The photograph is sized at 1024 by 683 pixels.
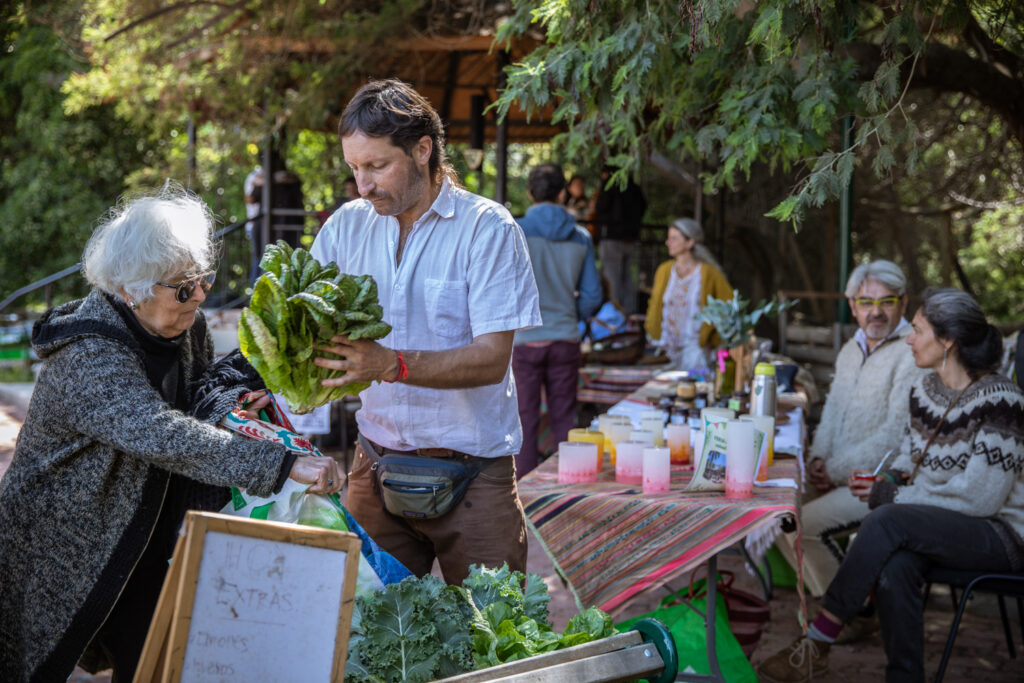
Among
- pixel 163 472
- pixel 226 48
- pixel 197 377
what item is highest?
pixel 226 48

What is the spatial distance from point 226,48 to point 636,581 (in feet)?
24.3

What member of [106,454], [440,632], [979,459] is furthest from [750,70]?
[106,454]

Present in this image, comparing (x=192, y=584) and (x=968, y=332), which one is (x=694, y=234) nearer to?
(x=968, y=332)

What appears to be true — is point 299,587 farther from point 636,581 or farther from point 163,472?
point 636,581

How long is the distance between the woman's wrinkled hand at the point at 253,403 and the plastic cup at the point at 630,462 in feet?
4.31

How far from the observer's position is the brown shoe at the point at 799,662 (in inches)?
148

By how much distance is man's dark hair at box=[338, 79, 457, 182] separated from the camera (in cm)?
224

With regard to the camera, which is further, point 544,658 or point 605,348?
point 605,348

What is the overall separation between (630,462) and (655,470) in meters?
0.16

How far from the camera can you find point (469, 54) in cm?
1040

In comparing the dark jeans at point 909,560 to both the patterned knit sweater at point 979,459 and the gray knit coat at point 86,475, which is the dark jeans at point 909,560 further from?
the gray knit coat at point 86,475

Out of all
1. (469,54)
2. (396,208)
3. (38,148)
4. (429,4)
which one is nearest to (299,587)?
(396,208)

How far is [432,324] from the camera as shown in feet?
7.81

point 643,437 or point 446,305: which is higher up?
point 446,305
